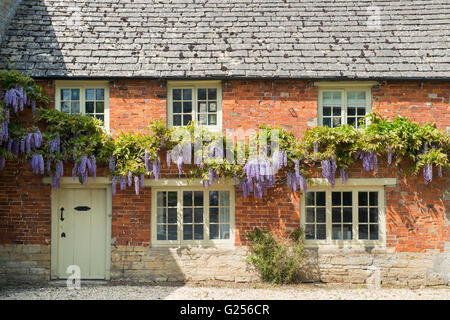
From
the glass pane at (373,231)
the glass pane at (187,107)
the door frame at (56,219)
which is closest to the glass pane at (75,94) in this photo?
the door frame at (56,219)

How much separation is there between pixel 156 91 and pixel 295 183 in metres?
3.55

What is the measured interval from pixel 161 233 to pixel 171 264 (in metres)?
0.69

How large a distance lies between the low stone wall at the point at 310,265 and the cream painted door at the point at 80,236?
397mm

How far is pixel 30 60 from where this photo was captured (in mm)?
9094

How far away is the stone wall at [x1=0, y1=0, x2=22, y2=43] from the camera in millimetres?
9391

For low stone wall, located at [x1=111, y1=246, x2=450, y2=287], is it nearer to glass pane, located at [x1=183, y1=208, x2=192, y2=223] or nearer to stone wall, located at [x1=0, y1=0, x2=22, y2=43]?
glass pane, located at [x1=183, y1=208, x2=192, y2=223]

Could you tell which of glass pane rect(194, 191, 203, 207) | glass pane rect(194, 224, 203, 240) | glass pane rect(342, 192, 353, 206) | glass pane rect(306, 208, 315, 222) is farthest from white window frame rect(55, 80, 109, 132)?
glass pane rect(342, 192, 353, 206)

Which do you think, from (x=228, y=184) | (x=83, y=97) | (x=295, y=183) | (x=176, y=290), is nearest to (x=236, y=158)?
(x=228, y=184)

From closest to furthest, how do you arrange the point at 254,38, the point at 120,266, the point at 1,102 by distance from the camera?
the point at 1,102
the point at 120,266
the point at 254,38

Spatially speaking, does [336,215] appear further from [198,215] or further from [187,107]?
[187,107]

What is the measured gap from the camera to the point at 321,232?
9.04m

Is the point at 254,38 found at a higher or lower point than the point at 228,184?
higher

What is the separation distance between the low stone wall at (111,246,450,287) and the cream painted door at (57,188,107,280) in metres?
0.40

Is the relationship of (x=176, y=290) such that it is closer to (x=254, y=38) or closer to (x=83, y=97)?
(x=83, y=97)
